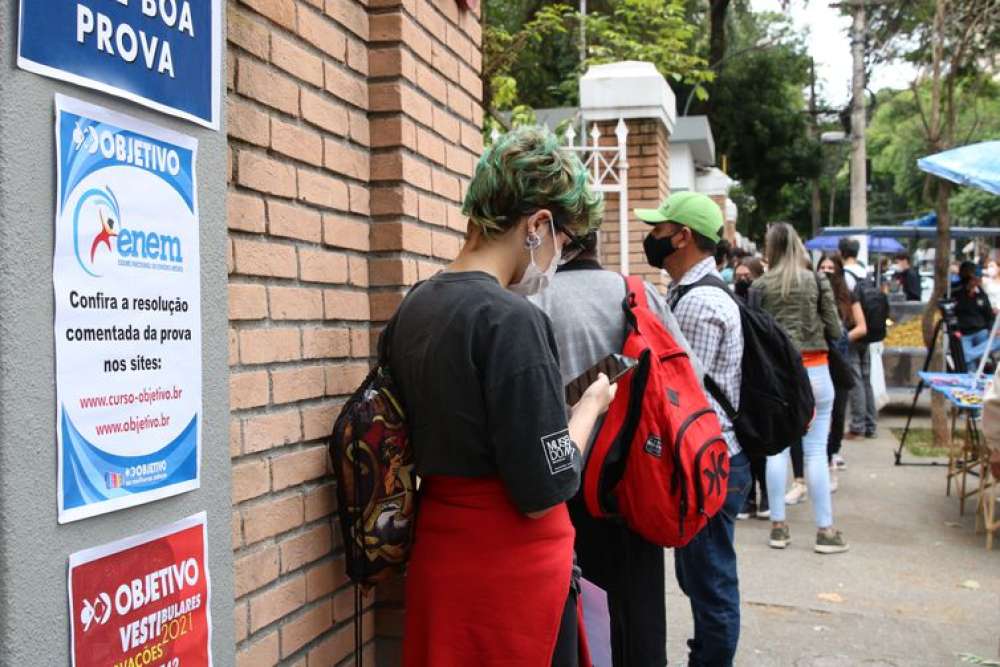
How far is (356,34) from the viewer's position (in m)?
2.57

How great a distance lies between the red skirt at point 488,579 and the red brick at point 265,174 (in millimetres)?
752

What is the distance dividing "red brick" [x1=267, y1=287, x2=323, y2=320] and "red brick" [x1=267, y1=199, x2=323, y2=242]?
13 cm

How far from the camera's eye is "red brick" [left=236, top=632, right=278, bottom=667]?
6.70ft

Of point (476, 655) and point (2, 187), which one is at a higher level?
point (2, 187)

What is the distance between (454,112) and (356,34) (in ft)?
1.87

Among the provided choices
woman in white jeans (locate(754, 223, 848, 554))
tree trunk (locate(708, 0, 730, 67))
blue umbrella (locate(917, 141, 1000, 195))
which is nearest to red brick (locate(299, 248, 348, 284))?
woman in white jeans (locate(754, 223, 848, 554))

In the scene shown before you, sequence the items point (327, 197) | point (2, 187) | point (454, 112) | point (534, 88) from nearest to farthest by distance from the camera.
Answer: point (2, 187)
point (327, 197)
point (454, 112)
point (534, 88)

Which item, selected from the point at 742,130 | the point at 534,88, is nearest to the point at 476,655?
the point at 534,88

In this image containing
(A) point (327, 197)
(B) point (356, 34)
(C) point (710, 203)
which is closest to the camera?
(A) point (327, 197)

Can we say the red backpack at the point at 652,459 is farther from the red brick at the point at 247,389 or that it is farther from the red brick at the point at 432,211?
the red brick at the point at 247,389

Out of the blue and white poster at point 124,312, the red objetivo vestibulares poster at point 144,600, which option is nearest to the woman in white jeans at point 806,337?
the red objetivo vestibulares poster at point 144,600

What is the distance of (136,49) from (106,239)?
1.10 feet

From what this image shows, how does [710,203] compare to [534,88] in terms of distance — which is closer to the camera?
[710,203]

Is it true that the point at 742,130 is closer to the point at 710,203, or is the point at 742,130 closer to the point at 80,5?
the point at 710,203
